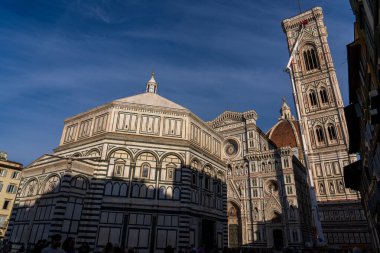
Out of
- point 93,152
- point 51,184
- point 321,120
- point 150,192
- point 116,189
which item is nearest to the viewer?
point 51,184

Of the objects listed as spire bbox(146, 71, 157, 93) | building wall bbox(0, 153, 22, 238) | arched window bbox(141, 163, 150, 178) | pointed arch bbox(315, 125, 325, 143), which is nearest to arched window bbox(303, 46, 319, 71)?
pointed arch bbox(315, 125, 325, 143)

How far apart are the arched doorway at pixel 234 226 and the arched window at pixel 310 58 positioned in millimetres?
31323

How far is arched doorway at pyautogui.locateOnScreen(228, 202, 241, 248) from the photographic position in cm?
4022

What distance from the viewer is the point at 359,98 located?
47.8 ft

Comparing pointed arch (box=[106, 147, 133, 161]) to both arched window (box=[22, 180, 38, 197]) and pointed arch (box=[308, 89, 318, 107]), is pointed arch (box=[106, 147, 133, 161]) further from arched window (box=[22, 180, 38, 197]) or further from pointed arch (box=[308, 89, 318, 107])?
pointed arch (box=[308, 89, 318, 107])

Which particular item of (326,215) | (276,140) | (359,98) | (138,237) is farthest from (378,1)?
(276,140)

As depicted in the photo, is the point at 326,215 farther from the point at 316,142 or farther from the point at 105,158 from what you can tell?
the point at 105,158

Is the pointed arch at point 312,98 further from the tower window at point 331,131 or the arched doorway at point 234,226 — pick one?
the arched doorway at point 234,226

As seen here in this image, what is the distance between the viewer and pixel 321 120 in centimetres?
4691

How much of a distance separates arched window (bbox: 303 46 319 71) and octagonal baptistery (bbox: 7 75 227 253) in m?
36.1

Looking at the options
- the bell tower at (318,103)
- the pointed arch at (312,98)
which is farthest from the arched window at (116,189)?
the pointed arch at (312,98)

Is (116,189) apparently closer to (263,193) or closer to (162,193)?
(162,193)

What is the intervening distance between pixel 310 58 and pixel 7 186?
2314 inches

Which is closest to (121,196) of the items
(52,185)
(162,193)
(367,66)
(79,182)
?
(162,193)
